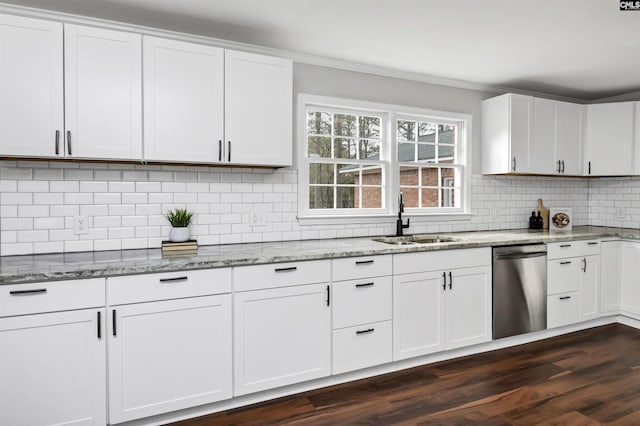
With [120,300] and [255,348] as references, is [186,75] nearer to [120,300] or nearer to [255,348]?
[120,300]

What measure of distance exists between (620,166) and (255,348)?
432 centimetres

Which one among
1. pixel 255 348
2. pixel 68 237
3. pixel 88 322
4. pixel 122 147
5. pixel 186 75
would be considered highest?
pixel 186 75

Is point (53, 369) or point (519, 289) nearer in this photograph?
point (53, 369)

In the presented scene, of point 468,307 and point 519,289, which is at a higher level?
point 519,289

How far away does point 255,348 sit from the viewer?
2.60 metres

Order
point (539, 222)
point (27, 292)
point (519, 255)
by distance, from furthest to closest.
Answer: point (539, 222) → point (519, 255) → point (27, 292)

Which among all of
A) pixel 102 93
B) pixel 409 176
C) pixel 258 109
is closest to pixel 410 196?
pixel 409 176

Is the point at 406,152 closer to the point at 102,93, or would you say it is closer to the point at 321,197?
the point at 321,197

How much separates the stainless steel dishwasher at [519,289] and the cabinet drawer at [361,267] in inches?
43.1

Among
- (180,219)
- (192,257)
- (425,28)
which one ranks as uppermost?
(425,28)

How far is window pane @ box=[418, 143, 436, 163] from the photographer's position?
414cm

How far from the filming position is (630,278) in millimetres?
4168

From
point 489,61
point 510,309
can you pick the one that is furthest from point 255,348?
point 489,61

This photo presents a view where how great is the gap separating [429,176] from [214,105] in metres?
2.35
